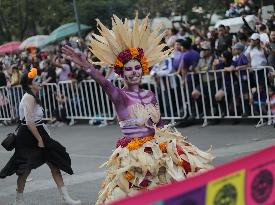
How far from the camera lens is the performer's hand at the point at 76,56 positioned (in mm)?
5500

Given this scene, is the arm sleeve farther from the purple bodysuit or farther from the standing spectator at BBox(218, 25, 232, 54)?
the standing spectator at BBox(218, 25, 232, 54)

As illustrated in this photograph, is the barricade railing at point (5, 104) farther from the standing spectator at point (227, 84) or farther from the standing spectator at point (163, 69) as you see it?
the standing spectator at point (227, 84)

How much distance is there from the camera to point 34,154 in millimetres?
7598

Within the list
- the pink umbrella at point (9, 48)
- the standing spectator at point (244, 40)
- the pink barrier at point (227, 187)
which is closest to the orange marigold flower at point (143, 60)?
the pink barrier at point (227, 187)

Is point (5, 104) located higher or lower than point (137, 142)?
lower

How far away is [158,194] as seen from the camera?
2715 millimetres

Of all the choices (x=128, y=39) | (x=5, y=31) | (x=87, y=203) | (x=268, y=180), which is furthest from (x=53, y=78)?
(x=5, y=31)

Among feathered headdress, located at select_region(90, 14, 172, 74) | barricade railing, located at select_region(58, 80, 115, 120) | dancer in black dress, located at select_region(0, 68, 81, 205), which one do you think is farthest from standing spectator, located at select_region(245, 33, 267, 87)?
feathered headdress, located at select_region(90, 14, 172, 74)

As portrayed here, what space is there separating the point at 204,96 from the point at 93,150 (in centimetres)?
279

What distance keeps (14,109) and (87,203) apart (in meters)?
12.0

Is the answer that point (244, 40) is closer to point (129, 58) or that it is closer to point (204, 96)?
point (204, 96)

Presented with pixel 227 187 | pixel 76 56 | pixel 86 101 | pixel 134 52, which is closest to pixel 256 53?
pixel 86 101

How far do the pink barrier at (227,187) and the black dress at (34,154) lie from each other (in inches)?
178

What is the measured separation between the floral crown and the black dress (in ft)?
6.89
